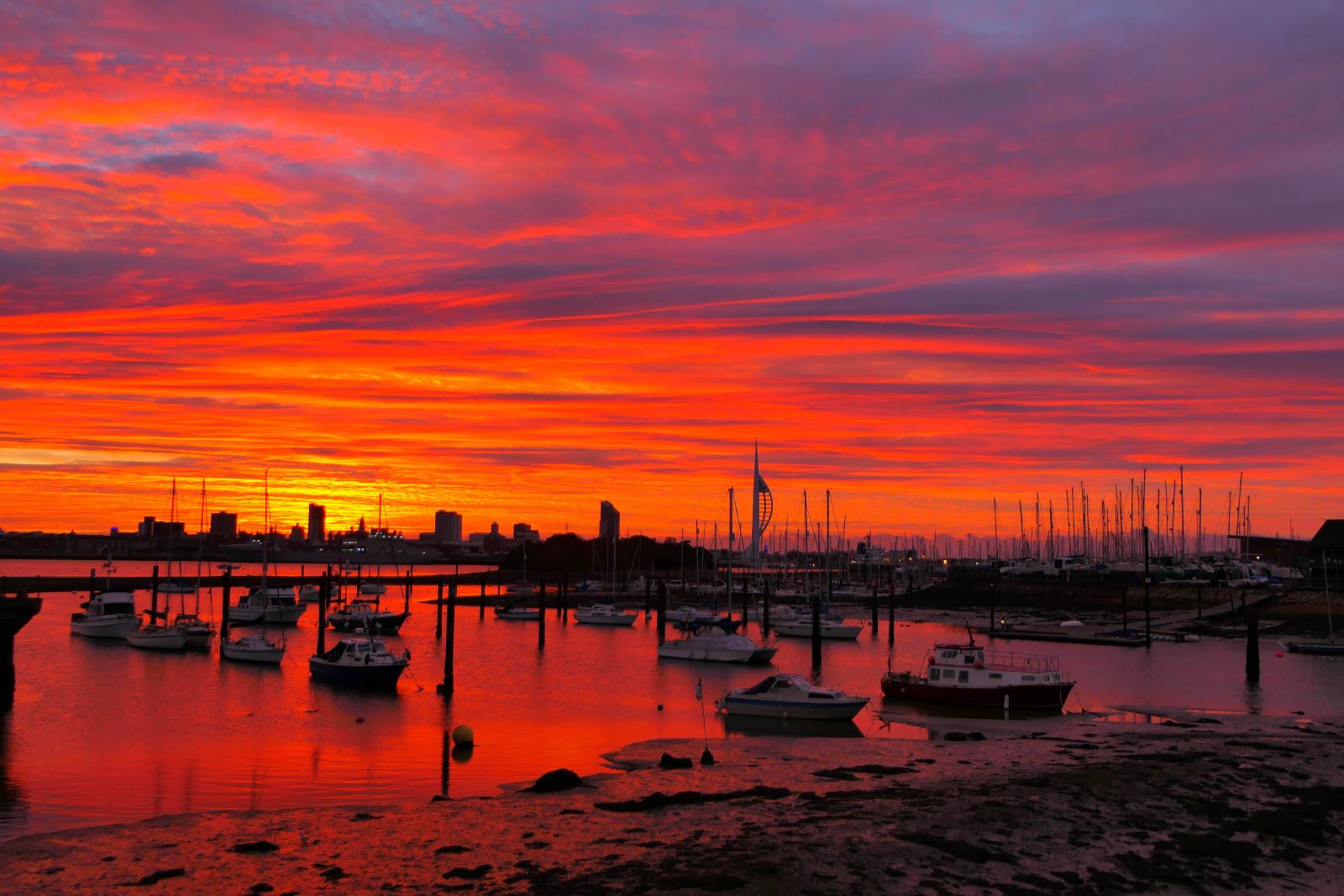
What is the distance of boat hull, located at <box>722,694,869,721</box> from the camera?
4556cm

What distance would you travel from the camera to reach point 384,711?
165 ft

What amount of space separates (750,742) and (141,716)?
1031 inches

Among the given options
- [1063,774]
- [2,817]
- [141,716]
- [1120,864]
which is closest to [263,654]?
[141,716]

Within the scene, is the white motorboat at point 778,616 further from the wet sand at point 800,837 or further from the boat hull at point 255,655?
the wet sand at point 800,837

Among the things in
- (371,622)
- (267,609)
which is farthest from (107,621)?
(371,622)

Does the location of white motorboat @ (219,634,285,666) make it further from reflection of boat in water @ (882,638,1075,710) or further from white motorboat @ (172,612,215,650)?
reflection of boat in water @ (882,638,1075,710)

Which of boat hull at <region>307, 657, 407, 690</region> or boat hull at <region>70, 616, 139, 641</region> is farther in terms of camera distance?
boat hull at <region>70, 616, 139, 641</region>

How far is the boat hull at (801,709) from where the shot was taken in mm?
45562

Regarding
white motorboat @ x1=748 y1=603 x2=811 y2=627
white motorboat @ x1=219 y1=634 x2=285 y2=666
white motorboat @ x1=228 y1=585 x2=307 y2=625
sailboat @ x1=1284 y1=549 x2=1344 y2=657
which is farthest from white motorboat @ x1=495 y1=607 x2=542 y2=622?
sailboat @ x1=1284 y1=549 x2=1344 y2=657

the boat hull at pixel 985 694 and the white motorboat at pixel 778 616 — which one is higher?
the boat hull at pixel 985 694

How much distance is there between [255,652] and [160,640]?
1391 centimetres

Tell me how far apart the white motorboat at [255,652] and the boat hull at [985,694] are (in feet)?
124

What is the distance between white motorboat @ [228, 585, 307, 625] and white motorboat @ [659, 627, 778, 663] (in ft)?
146

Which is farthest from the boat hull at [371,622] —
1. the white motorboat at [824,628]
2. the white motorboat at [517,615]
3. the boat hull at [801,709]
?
the boat hull at [801,709]
